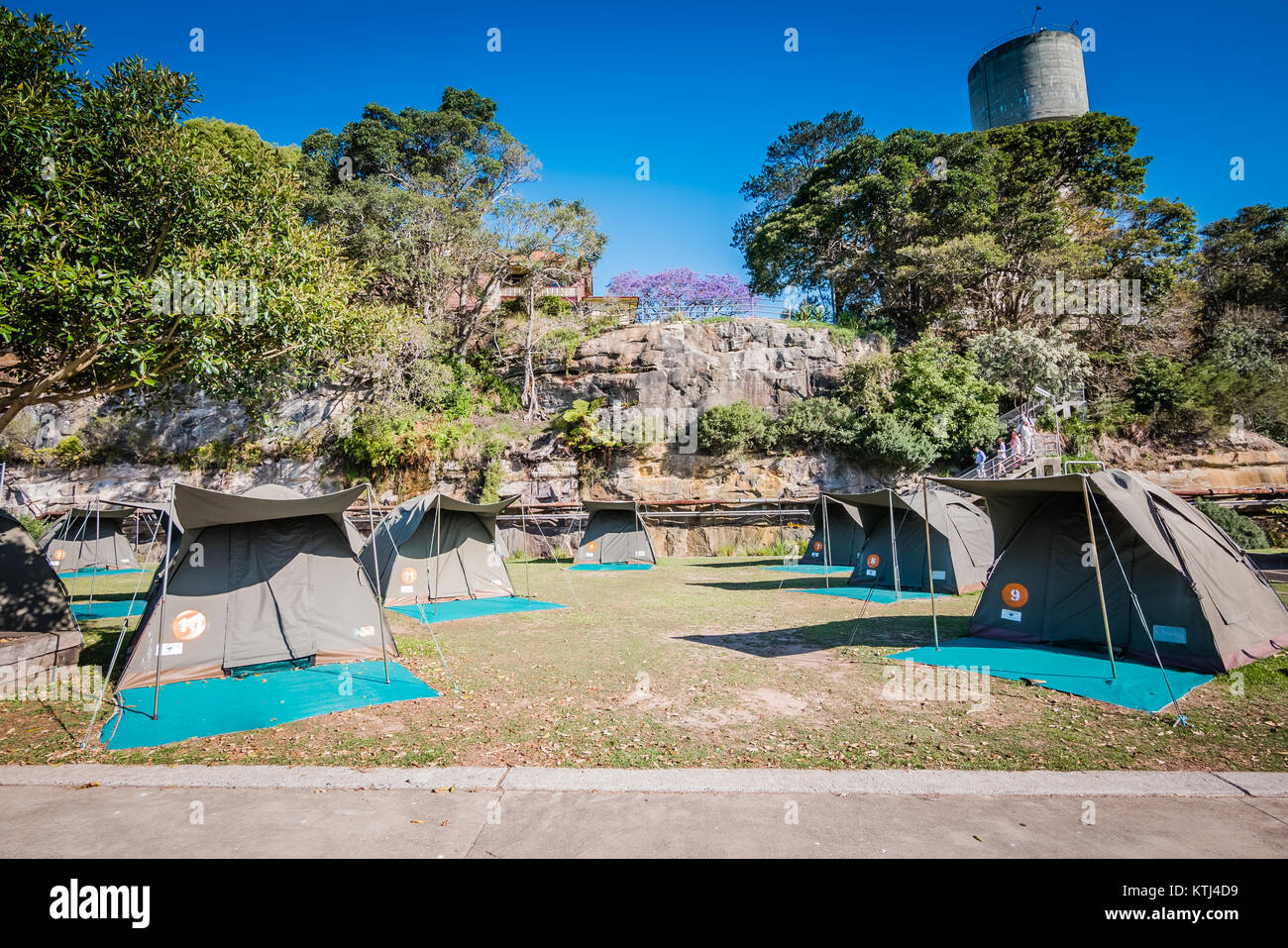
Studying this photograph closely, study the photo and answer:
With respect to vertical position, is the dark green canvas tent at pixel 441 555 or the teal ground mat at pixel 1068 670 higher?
the dark green canvas tent at pixel 441 555

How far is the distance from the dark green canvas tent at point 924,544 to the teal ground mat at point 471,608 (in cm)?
665

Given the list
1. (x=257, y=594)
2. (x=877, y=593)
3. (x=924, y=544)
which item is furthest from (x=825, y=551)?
(x=257, y=594)

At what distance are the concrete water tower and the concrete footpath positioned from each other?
5436cm

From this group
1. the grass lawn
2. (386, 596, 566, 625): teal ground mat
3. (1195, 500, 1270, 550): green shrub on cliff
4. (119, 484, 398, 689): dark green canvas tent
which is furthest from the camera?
(1195, 500, 1270, 550): green shrub on cliff

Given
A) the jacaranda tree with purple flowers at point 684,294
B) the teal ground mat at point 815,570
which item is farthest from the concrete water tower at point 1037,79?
the teal ground mat at point 815,570

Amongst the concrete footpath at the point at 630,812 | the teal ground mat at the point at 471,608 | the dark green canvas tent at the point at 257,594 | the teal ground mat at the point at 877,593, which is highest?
the dark green canvas tent at the point at 257,594

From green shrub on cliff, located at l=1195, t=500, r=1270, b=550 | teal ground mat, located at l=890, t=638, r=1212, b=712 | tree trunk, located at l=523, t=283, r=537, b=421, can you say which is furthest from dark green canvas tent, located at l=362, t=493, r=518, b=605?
green shrub on cliff, located at l=1195, t=500, r=1270, b=550

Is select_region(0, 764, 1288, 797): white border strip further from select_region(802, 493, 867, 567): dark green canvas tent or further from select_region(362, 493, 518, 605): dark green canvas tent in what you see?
select_region(802, 493, 867, 567): dark green canvas tent

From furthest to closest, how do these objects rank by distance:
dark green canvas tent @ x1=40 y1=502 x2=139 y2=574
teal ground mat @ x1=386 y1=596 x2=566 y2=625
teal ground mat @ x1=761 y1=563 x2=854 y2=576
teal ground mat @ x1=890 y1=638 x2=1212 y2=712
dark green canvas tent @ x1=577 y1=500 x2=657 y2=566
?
dark green canvas tent @ x1=577 y1=500 x2=657 y2=566
dark green canvas tent @ x1=40 y1=502 x2=139 y2=574
teal ground mat @ x1=761 y1=563 x2=854 y2=576
teal ground mat @ x1=386 y1=596 x2=566 y2=625
teal ground mat @ x1=890 y1=638 x2=1212 y2=712

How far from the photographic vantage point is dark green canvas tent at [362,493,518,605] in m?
11.6

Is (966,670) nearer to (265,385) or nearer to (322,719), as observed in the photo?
(322,719)

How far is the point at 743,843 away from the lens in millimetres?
3029

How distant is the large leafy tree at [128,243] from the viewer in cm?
606

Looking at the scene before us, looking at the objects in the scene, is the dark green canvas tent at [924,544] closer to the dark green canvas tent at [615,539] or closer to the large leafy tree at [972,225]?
the dark green canvas tent at [615,539]
